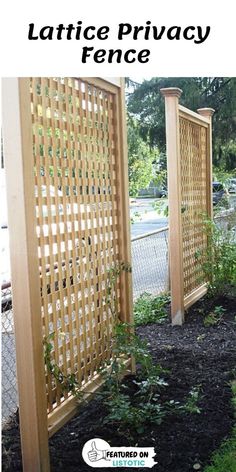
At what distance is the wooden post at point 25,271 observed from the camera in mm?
1634

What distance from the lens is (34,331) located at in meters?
1.70

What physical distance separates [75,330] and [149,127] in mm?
3411

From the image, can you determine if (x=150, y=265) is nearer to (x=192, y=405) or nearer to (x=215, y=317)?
(x=215, y=317)

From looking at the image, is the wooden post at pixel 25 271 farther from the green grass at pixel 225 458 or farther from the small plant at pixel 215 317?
the small plant at pixel 215 317

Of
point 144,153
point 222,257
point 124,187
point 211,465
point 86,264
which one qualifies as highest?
point 144,153

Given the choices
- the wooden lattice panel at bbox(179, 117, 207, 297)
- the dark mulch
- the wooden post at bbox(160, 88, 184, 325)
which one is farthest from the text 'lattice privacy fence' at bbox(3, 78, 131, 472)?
the wooden lattice panel at bbox(179, 117, 207, 297)

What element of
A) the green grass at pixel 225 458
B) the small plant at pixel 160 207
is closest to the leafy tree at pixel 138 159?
the small plant at pixel 160 207

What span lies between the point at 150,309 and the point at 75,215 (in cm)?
207

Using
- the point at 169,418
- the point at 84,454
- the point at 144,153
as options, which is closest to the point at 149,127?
the point at 144,153

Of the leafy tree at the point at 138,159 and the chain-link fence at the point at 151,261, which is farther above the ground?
the leafy tree at the point at 138,159

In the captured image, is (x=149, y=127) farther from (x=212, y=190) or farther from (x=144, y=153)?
(x=212, y=190)

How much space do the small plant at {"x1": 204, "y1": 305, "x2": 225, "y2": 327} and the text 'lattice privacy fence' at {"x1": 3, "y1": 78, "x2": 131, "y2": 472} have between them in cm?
115
